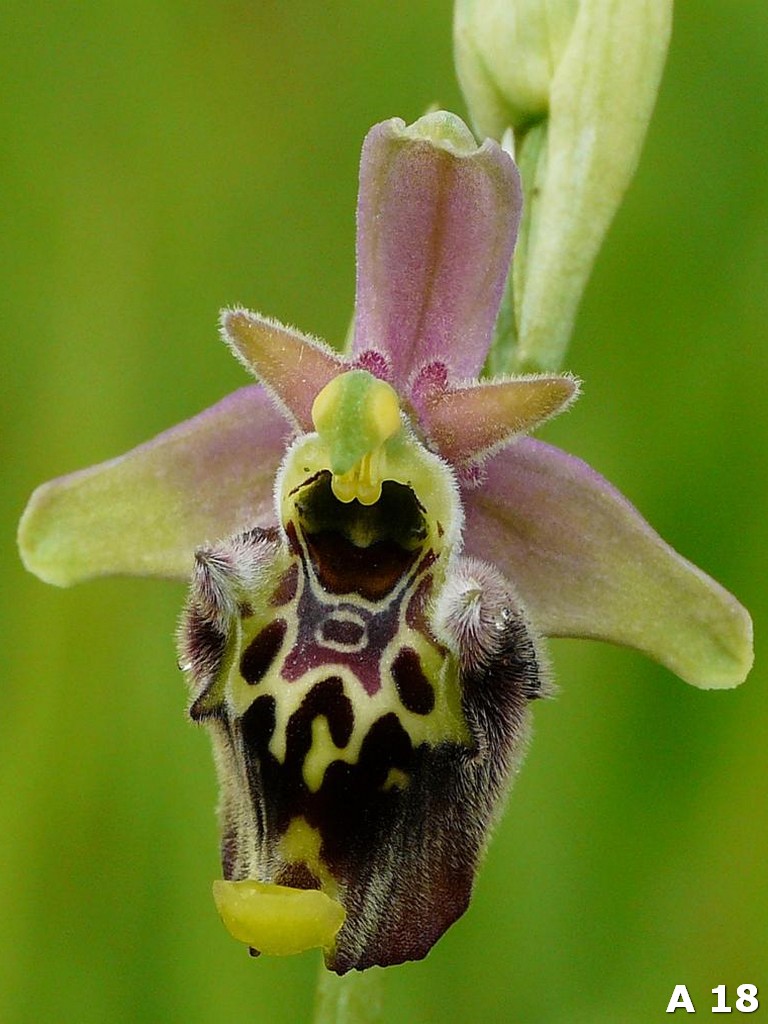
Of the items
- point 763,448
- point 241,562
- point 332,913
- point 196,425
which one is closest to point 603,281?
point 763,448

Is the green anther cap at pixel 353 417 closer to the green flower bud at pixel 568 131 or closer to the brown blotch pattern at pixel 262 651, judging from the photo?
the brown blotch pattern at pixel 262 651

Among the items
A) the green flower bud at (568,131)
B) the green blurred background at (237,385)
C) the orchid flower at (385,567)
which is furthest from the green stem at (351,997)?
the green flower bud at (568,131)

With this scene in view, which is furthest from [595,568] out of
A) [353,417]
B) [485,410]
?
[353,417]

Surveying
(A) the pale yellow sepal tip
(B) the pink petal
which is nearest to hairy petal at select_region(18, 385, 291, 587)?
(B) the pink petal

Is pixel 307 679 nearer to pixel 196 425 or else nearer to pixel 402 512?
pixel 402 512

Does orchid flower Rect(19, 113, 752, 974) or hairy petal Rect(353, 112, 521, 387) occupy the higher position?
hairy petal Rect(353, 112, 521, 387)

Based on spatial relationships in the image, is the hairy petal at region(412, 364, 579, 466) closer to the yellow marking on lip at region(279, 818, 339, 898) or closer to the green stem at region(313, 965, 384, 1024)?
the yellow marking on lip at region(279, 818, 339, 898)

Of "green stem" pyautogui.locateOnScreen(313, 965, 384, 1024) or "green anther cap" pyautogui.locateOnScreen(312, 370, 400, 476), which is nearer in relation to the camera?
"green anther cap" pyautogui.locateOnScreen(312, 370, 400, 476)
